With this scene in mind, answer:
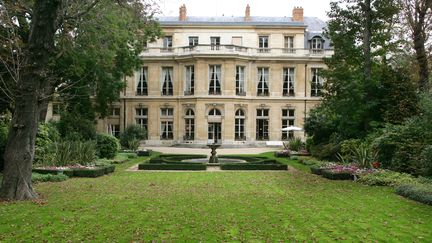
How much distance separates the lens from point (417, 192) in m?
10.8

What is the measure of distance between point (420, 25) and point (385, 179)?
1080cm

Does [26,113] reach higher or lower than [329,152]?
higher

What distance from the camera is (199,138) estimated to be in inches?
1545

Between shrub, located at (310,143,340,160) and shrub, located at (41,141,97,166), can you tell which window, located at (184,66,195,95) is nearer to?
shrub, located at (310,143,340,160)

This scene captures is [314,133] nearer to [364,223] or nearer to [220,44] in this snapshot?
[220,44]

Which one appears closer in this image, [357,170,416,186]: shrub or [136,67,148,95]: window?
[357,170,416,186]: shrub

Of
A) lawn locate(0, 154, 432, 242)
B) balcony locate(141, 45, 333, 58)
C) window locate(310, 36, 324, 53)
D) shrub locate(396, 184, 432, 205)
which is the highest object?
window locate(310, 36, 324, 53)

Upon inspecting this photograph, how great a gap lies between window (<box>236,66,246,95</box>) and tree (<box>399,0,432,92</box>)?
18.0m

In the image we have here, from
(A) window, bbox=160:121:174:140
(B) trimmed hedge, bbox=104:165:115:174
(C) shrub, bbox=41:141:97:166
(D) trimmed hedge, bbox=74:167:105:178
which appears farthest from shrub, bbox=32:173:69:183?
(A) window, bbox=160:121:174:140

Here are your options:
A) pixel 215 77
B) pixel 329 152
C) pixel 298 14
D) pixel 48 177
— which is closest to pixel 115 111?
pixel 215 77

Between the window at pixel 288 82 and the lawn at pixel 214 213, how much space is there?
28766 millimetres

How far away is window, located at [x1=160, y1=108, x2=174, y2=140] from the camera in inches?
1630

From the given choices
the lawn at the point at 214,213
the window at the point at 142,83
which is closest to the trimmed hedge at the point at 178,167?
the lawn at the point at 214,213

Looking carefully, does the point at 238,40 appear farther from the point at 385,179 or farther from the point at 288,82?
the point at 385,179
